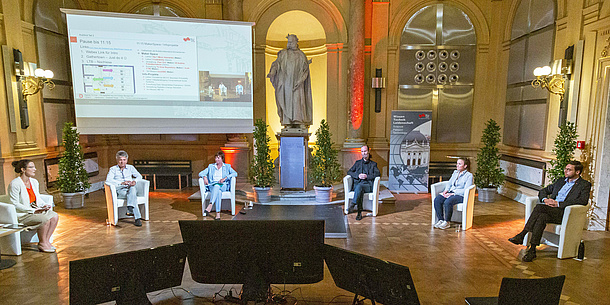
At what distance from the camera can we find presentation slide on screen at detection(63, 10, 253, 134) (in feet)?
18.0

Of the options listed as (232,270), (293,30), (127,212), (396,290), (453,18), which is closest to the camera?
(396,290)

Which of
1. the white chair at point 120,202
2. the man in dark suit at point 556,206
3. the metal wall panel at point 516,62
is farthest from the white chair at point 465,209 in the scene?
the white chair at point 120,202

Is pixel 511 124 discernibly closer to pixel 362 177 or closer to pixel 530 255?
pixel 362 177

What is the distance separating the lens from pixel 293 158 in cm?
663

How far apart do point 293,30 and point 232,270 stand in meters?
7.24

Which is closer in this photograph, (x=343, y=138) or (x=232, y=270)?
(x=232, y=270)

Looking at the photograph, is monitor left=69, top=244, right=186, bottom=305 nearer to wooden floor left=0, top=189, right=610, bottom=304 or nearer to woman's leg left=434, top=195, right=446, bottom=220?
wooden floor left=0, top=189, right=610, bottom=304

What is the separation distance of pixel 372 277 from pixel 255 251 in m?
0.84

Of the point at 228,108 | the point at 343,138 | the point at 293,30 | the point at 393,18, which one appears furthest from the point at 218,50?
the point at 393,18

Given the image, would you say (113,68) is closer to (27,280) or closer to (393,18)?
(27,280)

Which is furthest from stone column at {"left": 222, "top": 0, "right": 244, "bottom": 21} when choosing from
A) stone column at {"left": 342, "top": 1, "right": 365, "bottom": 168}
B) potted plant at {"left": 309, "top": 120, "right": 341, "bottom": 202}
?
potted plant at {"left": 309, "top": 120, "right": 341, "bottom": 202}

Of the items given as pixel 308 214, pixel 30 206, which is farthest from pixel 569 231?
pixel 30 206

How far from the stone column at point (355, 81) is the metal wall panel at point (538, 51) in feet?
10.6

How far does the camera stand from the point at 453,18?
7891mm
